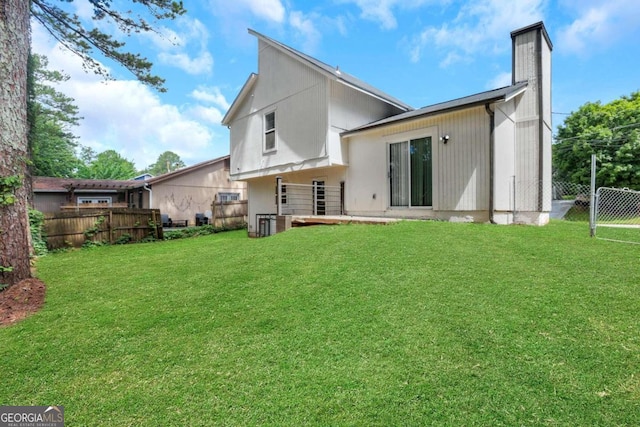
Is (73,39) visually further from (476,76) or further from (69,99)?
(69,99)

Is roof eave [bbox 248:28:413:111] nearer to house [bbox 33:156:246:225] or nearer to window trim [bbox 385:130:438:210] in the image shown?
window trim [bbox 385:130:438:210]

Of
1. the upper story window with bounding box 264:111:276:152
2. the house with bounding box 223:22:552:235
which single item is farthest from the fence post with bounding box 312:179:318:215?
the upper story window with bounding box 264:111:276:152

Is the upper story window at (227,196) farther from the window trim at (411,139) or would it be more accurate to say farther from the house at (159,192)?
the window trim at (411,139)

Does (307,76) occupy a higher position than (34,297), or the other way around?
(307,76)

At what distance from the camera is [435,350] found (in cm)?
252

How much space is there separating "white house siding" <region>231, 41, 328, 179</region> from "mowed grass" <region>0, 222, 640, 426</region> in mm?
7112

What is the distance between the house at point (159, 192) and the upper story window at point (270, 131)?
8589 mm

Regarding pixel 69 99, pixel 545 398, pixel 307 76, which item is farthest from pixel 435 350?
pixel 69 99

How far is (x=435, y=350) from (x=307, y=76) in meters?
10.6

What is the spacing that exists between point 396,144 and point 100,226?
1086 centimetres

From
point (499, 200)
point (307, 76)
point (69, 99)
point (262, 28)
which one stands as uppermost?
point (69, 99)

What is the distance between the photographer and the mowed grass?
1.97 m

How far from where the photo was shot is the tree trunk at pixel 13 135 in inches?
159

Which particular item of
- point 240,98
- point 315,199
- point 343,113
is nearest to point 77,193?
point 240,98
